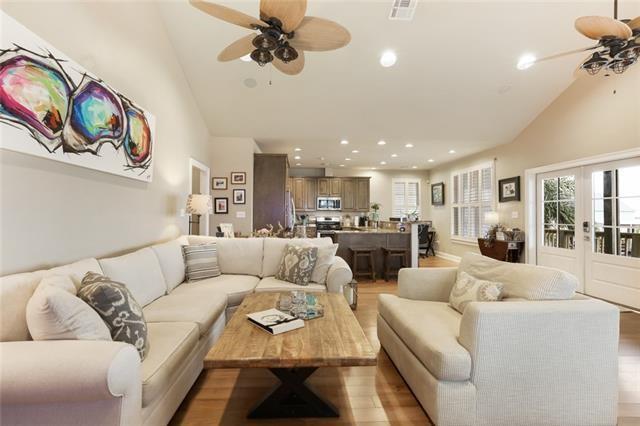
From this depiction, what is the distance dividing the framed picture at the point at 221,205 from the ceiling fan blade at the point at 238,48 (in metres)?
3.56

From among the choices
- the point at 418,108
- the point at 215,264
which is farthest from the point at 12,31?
the point at 418,108

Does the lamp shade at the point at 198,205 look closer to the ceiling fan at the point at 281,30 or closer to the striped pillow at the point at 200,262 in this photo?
the striped pillow at the point at 200,262

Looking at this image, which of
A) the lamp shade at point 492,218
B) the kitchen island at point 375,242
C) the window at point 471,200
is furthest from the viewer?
the window at point 471,200

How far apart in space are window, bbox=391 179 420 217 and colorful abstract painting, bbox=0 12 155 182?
26.9ft

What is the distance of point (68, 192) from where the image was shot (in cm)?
212

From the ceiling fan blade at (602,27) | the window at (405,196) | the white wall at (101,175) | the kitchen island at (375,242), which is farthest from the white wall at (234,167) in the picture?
the window at (405,196)

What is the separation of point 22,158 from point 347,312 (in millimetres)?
2270

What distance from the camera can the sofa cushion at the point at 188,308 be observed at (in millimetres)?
2135

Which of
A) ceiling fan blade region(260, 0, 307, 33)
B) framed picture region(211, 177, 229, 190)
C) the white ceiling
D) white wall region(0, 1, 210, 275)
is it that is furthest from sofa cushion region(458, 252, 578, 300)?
framed picture region(211, 177, 229, 190)

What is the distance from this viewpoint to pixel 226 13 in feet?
6.21

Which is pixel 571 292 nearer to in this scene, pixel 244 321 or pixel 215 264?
pixel 244 321

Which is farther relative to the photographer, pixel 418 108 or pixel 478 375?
pixel 418 108

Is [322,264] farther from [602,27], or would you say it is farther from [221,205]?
[221,205]

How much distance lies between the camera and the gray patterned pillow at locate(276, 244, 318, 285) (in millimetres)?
3223
